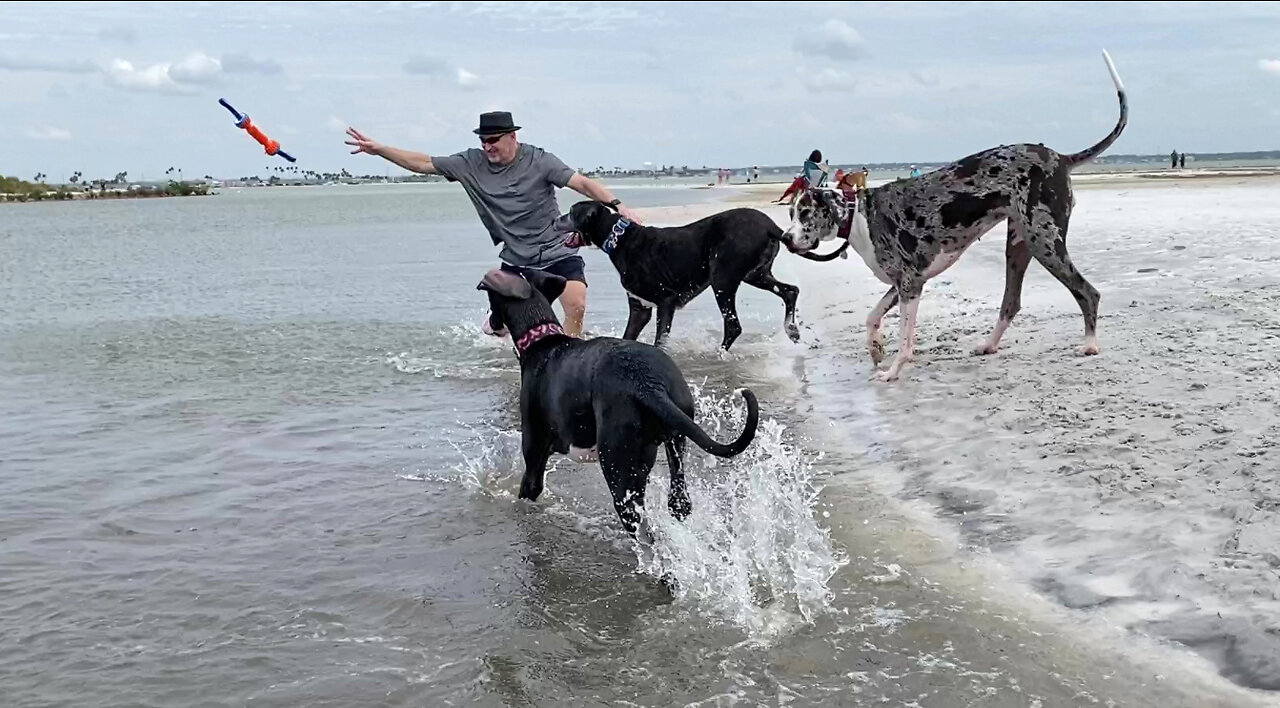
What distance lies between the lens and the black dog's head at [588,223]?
761 cm

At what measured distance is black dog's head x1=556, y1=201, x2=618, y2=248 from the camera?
7.61 meters

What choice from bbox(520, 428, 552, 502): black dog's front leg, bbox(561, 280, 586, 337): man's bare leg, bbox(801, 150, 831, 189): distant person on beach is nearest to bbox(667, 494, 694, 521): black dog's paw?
bbox(520, 428, 552, 502): black dog's front leg

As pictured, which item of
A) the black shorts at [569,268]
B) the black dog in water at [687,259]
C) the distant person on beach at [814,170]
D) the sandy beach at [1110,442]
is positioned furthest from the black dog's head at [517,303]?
the distant person on beach at [814,170]

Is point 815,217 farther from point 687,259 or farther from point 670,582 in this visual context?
point 670,582

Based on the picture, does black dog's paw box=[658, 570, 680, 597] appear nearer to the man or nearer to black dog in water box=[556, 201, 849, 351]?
the man

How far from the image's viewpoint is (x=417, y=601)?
4133 millimetres

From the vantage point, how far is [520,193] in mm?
7102

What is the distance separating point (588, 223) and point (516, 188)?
3.03 ft

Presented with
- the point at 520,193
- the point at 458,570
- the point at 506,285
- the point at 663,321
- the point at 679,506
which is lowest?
the point at 458,570

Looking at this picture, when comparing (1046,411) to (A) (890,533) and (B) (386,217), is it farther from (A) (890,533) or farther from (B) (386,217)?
(B) (386,217)

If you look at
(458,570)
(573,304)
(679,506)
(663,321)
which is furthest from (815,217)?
(458,570)

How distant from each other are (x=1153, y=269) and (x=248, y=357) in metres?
8.82

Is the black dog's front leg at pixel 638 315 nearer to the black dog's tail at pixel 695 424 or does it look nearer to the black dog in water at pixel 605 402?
the black dog in water at pixel 605 402

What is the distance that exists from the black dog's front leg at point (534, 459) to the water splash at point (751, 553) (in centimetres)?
54
